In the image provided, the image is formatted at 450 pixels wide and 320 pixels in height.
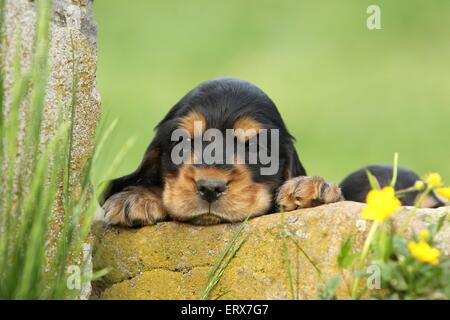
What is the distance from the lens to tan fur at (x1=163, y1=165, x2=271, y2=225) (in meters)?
4.87

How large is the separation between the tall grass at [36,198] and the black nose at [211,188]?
0.88m

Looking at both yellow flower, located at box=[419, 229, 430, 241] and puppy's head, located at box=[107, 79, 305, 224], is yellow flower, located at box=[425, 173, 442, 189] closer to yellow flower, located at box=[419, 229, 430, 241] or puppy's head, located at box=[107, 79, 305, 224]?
yellow flower, located at box=[419, 229, 430, 241]

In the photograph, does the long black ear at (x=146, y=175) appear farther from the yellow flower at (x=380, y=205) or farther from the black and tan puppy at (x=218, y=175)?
the yellow flower at (x=380, y=205)

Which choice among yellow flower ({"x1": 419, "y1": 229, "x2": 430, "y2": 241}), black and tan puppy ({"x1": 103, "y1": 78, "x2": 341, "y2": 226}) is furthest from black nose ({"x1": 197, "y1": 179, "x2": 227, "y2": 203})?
yellow flower ({"x1": 419, "y1": 229, "x2": 430, "y2": 241})

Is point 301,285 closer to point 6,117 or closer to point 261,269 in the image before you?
point 261,269

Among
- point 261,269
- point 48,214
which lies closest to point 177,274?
A: point 261,269

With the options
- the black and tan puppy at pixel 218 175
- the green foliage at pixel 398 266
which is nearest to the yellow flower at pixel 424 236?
the green foliage at pixel 398 266

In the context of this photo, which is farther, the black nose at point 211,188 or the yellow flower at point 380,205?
the black nose at point 211,188

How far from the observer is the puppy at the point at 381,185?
727 centimetres

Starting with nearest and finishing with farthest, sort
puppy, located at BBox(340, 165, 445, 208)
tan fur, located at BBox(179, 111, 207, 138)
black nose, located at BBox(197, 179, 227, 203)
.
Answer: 1. black nose, located at BBox(197, 179, 227, 203)
2. tan fur, located at BBox(179, 111, 207, 138)
3. puppy, located at BBox(340, 165, 445, 208)

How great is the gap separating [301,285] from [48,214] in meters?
1.29

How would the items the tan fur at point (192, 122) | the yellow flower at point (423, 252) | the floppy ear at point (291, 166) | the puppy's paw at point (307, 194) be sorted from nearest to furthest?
the yellow flower at point (423, 252), the puppy's paw at point (307, 194), the tan fur at point (192, 122), the floppy ear at point (291, 166)

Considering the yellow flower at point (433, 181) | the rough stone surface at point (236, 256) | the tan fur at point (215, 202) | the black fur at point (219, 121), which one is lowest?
the rough stone surface at point (236, 256)

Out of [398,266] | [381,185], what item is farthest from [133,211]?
[381,185]
